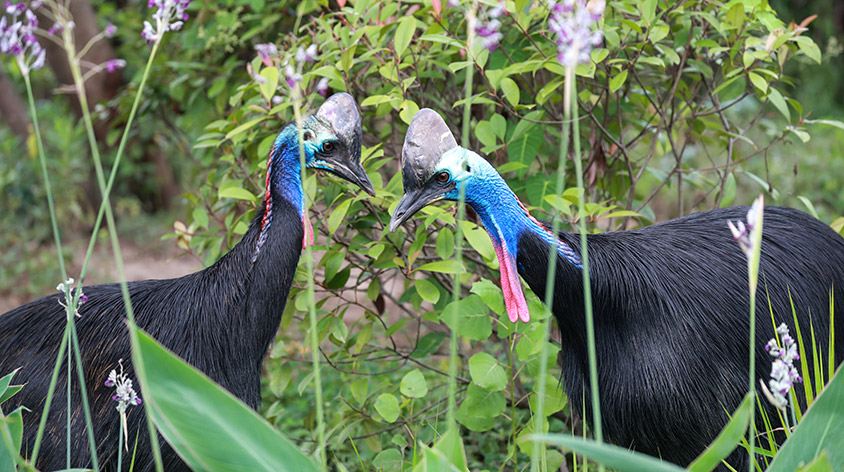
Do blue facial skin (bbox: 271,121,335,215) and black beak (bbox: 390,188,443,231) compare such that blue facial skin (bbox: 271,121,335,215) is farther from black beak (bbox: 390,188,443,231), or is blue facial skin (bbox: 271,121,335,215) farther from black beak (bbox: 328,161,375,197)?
black beak (bbox: 390,188,443,231)

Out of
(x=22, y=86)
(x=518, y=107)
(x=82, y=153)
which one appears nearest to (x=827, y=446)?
(x=518, y=107)

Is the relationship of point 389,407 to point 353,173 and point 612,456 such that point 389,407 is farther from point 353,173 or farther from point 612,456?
point 612,456

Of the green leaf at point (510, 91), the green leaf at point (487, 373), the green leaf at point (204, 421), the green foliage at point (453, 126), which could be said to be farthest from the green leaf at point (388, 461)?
the green leaf at point (204, 421)

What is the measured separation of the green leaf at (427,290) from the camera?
10.2 ft

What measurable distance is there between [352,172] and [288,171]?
0.17m

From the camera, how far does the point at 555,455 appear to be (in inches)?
125

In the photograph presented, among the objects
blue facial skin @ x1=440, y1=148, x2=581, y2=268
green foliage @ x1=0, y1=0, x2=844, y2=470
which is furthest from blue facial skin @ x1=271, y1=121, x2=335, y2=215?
blue facial skin @ x1=440, y1=148, x2=581, y2=268

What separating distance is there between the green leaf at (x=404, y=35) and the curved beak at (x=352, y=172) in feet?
1.22

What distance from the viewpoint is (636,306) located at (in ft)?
8.85

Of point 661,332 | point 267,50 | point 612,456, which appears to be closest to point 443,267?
point 661,332

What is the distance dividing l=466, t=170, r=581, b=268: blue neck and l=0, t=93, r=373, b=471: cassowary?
0.37 m

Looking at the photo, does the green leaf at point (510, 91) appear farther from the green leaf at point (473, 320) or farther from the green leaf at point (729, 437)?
the green leaf at point (729, 437)

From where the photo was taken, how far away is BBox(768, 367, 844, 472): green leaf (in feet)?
5.98

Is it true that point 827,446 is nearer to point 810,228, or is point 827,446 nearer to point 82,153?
point 810,228
